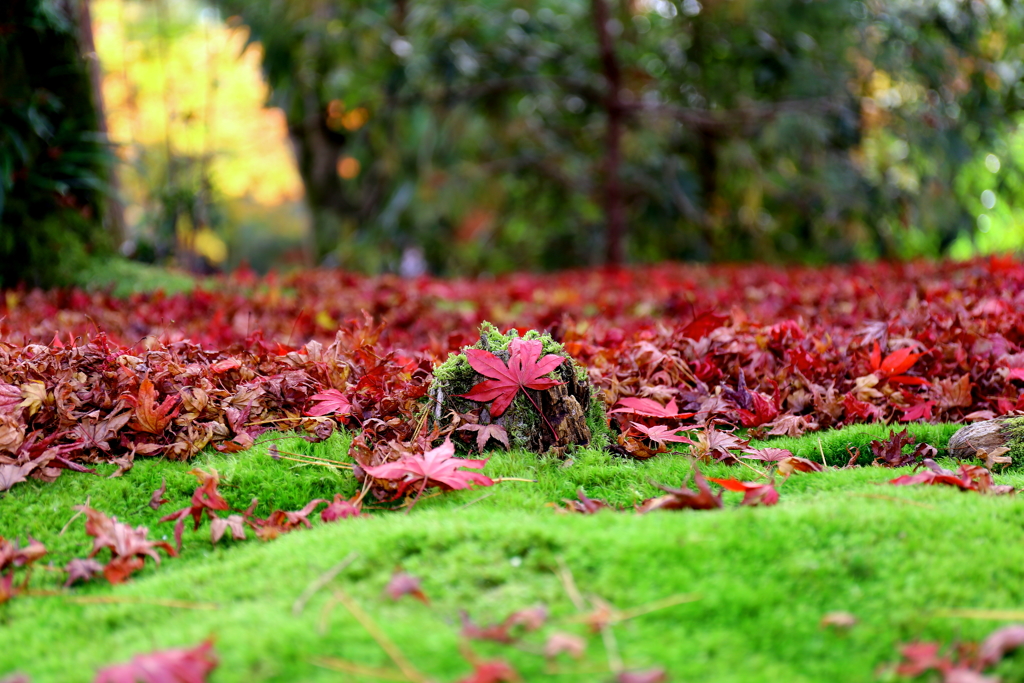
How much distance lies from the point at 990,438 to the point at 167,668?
231cm

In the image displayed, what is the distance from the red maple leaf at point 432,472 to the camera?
1.96m

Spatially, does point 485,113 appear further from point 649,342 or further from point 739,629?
point 739,629

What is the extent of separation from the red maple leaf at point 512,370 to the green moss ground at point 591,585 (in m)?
0.37

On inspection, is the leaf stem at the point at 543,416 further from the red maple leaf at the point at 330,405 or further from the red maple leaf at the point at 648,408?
the red maple leaf at the point at 330,405

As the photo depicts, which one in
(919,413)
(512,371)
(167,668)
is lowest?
(919,413)

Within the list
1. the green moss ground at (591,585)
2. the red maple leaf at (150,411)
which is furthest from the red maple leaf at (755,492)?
the red maple leaf at (150,411)

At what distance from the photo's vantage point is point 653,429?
2.33 metres

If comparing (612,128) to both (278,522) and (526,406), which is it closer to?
(526,406)

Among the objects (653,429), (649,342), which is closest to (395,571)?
(653,429)

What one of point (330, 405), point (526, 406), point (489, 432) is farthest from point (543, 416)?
point (330, 405)

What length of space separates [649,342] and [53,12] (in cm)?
527

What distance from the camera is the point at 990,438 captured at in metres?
2.29

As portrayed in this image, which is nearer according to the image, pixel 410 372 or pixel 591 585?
pixel 591 585

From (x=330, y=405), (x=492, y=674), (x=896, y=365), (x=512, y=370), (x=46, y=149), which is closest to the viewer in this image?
(x=492, y=674)
